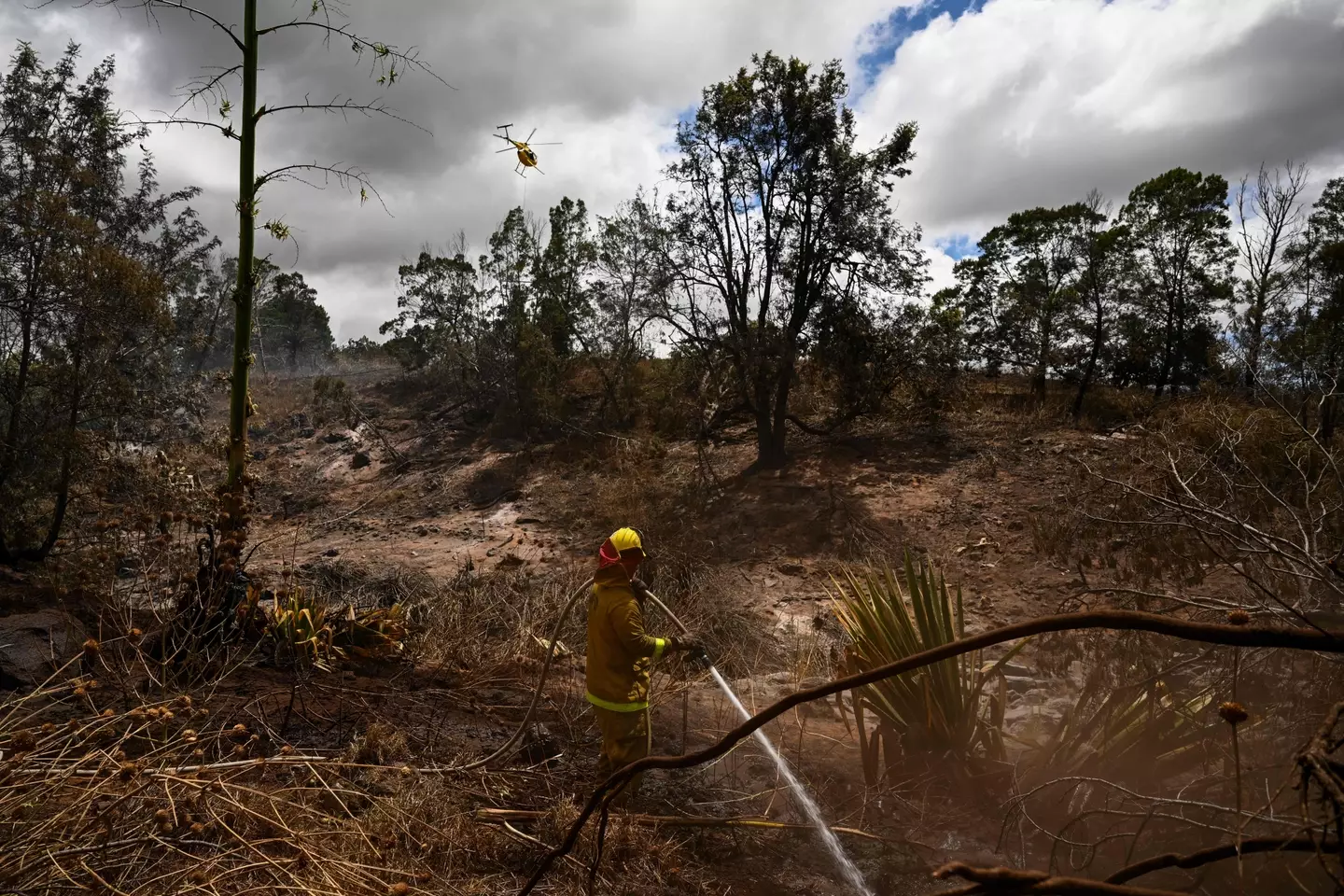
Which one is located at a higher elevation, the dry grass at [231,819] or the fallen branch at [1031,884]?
the fallen branch at [1031,884]

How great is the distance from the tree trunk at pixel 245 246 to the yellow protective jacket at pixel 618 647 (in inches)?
98.7

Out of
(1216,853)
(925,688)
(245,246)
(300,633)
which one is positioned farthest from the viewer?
(300,633)

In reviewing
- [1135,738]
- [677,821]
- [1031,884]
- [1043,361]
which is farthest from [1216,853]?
[1043,361]

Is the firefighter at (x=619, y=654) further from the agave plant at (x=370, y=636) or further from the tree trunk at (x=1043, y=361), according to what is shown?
the tree trunk at (x=1043, y=361)

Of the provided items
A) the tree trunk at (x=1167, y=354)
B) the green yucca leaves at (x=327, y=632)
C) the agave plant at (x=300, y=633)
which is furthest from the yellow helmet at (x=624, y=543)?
the tree trunk at (x=1167, y=354)

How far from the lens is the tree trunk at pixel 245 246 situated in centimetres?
481

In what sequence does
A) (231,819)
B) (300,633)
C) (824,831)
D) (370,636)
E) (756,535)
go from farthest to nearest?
(756,535), (370,636), (300,633), (824,831), (231,819)

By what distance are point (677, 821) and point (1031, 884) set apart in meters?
3.54

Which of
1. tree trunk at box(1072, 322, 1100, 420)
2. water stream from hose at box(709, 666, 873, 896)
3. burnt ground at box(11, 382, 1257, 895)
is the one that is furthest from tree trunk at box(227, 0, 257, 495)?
tree trunk at box(1072, 322, 1100, 420)

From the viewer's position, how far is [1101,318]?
19844mm

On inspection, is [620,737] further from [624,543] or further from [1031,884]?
[1031,884]

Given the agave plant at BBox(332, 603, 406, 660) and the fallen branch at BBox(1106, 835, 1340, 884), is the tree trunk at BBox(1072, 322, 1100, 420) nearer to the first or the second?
the agave plant at BBox(332, 603, 406, 660)

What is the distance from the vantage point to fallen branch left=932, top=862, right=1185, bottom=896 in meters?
0.58

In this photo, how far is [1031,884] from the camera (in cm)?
→ 61
